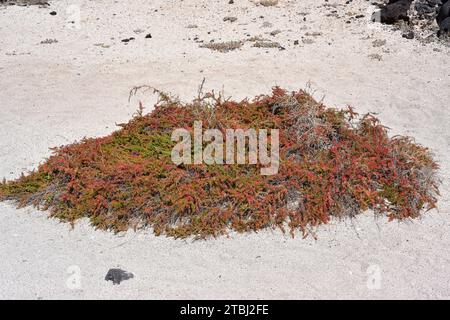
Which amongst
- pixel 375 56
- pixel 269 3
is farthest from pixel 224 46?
pixel 375 56

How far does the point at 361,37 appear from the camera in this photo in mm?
11789

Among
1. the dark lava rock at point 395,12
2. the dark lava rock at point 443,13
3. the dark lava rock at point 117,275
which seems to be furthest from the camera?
the dark lava rock at point 395,12

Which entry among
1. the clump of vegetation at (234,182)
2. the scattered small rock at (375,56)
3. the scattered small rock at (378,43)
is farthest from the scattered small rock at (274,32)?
the clump of vegetation at (234,182)

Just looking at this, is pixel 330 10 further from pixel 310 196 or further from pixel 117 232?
pixel 117 232

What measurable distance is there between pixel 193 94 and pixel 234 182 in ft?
12.7

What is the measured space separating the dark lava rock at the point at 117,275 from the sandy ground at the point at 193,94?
58mm

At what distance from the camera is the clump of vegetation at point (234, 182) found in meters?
5.71

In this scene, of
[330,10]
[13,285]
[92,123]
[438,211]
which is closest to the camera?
[13,285]

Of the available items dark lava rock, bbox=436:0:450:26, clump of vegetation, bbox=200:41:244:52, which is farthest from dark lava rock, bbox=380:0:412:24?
clump of vegetation, bbox=200:41:244:52

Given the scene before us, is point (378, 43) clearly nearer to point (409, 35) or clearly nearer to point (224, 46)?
point (409, 35)

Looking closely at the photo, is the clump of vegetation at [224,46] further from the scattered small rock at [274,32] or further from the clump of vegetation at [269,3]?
the clump of vegetation at [269,3]

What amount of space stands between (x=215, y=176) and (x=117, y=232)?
49.3 inches

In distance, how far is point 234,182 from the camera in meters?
5.89

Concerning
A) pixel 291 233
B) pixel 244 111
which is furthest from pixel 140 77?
pixel 291 233
